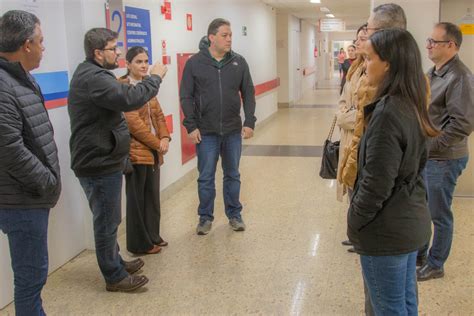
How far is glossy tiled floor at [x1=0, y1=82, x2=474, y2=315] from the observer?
9.14ft

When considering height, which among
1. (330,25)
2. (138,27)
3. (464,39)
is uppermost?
(330,25)

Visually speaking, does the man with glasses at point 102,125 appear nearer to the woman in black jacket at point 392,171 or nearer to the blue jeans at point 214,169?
the blue jeans at point 214,169

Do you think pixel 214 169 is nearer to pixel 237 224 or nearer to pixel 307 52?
pixel 237 224

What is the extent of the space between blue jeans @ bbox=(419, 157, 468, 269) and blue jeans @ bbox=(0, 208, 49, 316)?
2092mm

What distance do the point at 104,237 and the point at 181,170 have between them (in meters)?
2.45

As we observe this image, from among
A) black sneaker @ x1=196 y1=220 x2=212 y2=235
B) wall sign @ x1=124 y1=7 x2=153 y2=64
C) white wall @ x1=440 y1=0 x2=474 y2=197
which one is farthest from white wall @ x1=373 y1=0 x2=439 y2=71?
black sneaker @ x1=196 y1=220 x2=212 y2=235

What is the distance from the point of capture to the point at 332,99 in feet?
47.8

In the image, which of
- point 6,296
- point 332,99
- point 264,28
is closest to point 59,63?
point 6,296

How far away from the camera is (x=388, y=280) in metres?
1.77

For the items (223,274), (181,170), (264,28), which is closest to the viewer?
(223,274)

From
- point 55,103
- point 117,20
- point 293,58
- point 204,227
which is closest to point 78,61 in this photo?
point 55,103

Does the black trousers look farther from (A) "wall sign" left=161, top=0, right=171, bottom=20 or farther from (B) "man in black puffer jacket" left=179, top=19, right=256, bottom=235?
(A) "wall sign" left=161, top=0, right=171, bottom=20

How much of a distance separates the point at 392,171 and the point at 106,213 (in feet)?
5.78

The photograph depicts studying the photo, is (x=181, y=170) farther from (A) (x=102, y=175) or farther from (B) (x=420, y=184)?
(B) (x=420, y=184)
